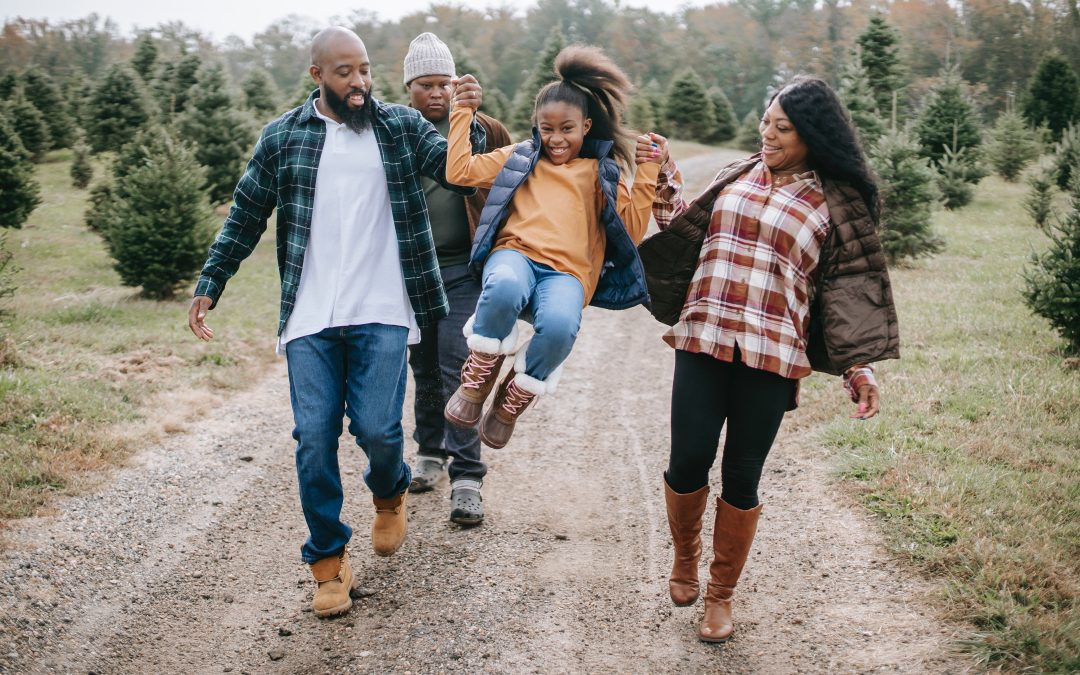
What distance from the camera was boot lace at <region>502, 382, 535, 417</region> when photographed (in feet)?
12.5

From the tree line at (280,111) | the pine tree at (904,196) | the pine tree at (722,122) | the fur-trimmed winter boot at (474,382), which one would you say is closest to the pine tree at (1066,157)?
the tree line at (280,111)

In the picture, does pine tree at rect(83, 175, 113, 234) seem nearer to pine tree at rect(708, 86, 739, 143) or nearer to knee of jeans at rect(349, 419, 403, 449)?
knee of jeans at rect(349, 419, 403, 449)

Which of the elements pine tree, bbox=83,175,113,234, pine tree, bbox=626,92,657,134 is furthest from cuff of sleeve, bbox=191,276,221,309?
pine tree, bbox=626,92,657,134

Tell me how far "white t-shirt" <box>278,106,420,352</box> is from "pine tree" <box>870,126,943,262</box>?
1131cm

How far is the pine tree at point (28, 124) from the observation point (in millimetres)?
23141

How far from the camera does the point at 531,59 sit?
58.2 metres

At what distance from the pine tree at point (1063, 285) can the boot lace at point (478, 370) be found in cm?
708

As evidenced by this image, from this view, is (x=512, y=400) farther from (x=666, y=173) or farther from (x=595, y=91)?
(x=595, y=91)

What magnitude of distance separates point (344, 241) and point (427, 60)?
164cm

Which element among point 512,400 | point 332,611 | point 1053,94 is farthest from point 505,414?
point 1053,94

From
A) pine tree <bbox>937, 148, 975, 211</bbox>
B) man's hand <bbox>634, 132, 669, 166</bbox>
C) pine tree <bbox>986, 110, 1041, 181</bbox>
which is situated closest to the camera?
man's hand <bbox>634, 132, 669, 166</bbox>

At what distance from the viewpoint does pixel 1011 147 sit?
24.8m

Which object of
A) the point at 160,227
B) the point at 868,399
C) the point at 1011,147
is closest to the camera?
the point at 868,399

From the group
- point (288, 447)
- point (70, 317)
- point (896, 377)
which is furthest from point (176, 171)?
point (896, 377)
